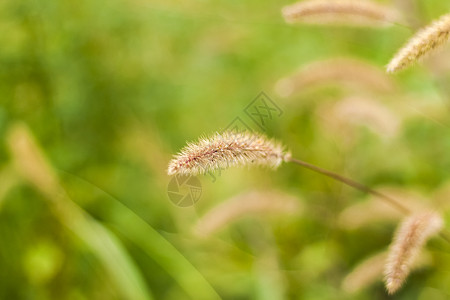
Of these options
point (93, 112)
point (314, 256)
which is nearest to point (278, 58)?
point (93, 112)

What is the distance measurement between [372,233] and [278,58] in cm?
141

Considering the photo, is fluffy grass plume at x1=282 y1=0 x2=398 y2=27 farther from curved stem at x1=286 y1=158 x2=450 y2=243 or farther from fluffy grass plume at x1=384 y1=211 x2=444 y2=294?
fluffy grass plume at x1=384 y1=211 x2=444 y2=294

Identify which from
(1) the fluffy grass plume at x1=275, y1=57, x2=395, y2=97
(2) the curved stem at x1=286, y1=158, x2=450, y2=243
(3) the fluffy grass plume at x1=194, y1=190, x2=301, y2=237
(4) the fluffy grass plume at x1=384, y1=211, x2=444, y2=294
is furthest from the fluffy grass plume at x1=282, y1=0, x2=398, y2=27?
(3) the fluffy grass plume at x1=194, y1=190, x2=301, y2=237

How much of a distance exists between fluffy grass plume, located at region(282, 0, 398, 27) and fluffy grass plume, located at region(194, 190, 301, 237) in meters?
0.76

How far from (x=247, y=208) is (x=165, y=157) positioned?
0.94 meters

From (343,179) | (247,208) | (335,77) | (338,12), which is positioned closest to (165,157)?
(247,208)

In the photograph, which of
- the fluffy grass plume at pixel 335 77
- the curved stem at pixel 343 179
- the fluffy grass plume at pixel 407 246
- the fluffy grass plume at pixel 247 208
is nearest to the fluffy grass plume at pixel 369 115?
the fluffy grass plume at pixel 335 77

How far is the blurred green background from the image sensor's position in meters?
2.47

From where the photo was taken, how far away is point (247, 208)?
2.23 meters

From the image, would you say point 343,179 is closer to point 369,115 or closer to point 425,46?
point 425,46

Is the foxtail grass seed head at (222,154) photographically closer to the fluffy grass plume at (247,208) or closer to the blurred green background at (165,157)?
the fluffy grass plume at (247,208)

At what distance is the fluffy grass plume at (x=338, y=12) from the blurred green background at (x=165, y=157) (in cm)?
38

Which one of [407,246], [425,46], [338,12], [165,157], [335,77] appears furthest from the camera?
[165,157]

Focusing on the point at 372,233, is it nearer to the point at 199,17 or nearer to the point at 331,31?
the point at 331,31
